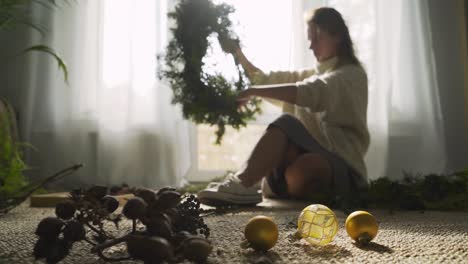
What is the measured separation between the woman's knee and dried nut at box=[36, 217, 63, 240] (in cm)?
98

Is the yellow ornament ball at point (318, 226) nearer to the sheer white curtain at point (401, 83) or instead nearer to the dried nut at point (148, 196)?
the dried nut at point (148, 196)

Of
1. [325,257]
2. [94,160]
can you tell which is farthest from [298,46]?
[325,257]

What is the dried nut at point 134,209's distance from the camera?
404mm

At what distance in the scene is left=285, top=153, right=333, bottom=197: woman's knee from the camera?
51.9 inches

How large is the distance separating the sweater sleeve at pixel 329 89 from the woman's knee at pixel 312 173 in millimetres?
166

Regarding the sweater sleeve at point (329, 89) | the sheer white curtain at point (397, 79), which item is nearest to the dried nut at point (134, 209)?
the sweater sleeve at point (329, 89)

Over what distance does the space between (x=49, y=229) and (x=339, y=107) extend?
1.16 metres

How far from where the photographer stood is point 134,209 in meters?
0.40

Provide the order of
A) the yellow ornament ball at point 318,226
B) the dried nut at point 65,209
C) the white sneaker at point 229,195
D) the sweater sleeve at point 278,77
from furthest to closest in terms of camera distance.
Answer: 1. the sweater sleeve at point 278,77
2. the white sneaker at point 229,195
3. the yellow ornament ball at point 318,226
4. the dried nut at point 65,209

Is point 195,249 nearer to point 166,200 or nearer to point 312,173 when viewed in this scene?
point 166,200

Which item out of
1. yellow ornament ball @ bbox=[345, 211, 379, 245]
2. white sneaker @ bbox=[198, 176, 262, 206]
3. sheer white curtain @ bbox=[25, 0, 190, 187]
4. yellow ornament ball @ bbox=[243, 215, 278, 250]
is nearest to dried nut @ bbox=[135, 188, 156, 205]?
yellow ornament ball @ bbox=[243, 215, 278, 250]

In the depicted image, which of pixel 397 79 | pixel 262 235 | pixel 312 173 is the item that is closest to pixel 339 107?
pixel 312 173

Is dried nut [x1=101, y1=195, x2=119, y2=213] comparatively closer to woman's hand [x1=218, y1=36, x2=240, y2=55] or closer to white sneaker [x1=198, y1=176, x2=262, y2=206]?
white sneaker [x1=198, y1=176, x2=262, y2=206]

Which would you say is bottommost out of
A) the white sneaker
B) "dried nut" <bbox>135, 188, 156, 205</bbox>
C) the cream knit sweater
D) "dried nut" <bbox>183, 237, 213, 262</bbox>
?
the white sneaker
